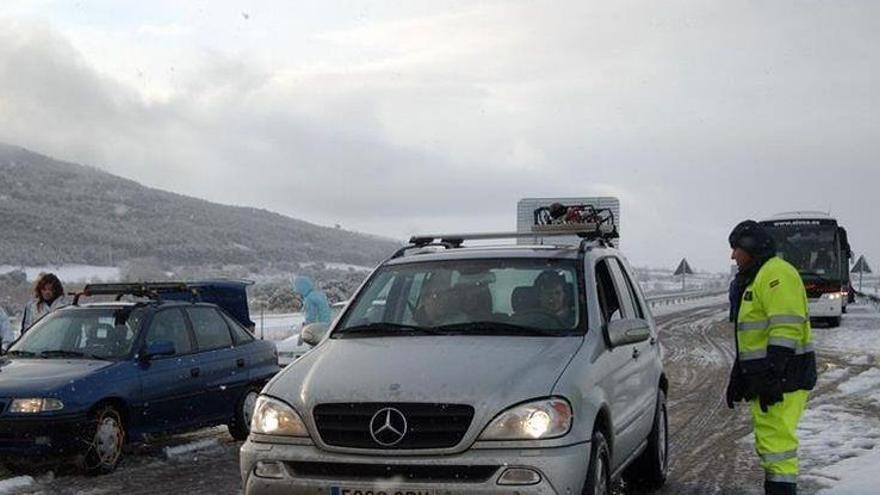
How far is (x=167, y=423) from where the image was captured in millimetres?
9477

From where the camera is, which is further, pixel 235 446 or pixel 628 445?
pixel 235 446

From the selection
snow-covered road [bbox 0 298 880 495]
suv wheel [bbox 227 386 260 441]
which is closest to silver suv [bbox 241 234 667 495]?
snow-covered road [bbox 0 298 880 495]

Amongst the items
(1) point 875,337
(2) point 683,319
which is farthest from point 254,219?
(1) point 875,337

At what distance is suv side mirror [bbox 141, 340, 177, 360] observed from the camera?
9.27 m

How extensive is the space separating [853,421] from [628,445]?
5971 mm

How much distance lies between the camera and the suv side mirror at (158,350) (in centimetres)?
927

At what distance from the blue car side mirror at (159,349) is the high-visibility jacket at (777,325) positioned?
541 cm

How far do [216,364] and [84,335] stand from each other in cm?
137

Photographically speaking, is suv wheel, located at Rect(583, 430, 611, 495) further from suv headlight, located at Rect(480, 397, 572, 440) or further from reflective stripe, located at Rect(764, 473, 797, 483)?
reflective stripe, located at Rect(764, 473, 797, 483)

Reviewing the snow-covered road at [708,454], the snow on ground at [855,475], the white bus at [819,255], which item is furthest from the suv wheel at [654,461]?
the white bus at [819,255]

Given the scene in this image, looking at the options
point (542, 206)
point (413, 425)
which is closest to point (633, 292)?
point (413, 425)

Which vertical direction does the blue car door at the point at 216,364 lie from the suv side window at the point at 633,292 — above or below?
below

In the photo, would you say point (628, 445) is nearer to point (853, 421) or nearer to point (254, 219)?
point (853, 421)

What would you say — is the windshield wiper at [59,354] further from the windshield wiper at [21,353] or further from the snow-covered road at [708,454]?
the snow-covered road at [708,454]
